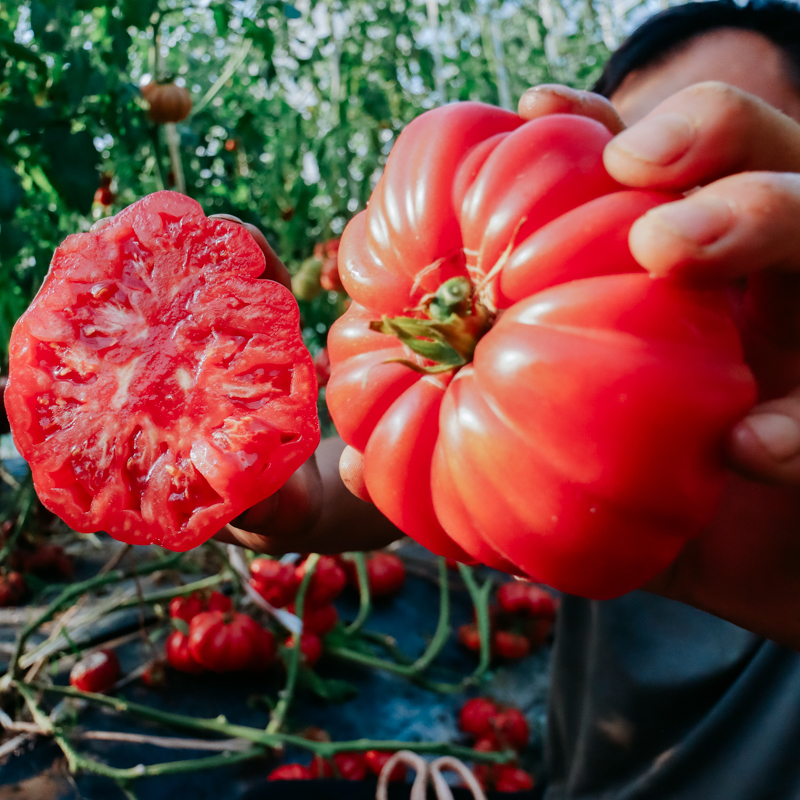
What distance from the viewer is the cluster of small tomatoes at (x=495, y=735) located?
1843mm

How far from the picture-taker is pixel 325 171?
124 inches

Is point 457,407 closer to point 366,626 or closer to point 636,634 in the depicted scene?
point 636,634

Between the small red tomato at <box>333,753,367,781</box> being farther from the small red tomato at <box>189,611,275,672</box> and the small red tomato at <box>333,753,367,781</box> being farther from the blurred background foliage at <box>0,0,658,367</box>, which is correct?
the blurred background foliage at <box>0,0,658,367</box>

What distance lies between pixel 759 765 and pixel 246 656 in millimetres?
1392

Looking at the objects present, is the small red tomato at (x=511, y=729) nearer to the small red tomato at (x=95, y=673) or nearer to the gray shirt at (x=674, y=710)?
the gray shirt at (x=674, y=710)

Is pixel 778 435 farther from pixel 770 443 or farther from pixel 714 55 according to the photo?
pixel 714 55

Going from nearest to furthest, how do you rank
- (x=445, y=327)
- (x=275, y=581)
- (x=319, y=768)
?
(x=445, y=327) → (x=319, y=768) → (x=275, y=581)

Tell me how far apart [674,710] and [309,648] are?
1.14m

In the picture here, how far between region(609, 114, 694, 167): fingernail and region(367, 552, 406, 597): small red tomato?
2.24 meters

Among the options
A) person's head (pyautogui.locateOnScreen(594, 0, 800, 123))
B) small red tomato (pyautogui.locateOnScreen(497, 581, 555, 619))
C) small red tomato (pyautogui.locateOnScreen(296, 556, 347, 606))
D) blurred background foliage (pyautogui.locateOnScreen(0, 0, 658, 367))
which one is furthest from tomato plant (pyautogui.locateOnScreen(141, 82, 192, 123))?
small red tomato (pyautogui.locateOnScreen(497, 581, 555, 619))

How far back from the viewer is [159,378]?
81 centimetres

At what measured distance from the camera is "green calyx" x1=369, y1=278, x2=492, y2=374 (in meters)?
0.61

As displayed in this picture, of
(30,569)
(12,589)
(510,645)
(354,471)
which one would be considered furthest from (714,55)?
(30,569)

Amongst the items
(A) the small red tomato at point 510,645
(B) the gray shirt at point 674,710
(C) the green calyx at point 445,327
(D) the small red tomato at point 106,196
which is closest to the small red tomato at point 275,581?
(A) the small red tomato at point 510,645
